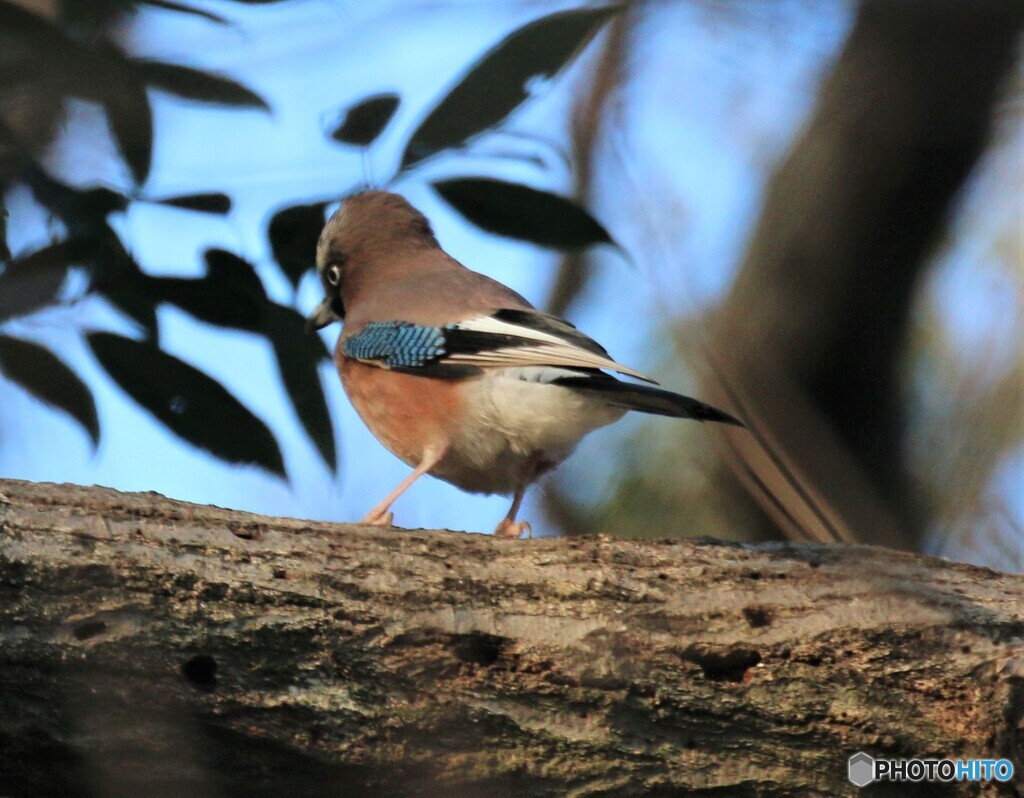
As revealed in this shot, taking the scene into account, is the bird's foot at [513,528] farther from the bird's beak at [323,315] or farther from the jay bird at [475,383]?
the bird's beak at [323,315]

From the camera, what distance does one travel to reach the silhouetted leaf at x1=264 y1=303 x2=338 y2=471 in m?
4.19

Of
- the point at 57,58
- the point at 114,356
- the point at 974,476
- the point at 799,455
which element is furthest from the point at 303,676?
the point at 974,476

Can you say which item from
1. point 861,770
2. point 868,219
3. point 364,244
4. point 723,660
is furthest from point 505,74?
point 364,244

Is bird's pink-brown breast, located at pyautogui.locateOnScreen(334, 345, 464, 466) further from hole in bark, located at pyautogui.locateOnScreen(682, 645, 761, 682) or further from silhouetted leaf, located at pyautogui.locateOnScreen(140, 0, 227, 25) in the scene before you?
silhouetted leaf, located at pyautogui.locateOnScreen(140, 0, 227, 25)

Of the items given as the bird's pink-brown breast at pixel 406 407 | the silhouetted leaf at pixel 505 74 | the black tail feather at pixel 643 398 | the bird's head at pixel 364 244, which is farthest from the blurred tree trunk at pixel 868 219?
the bird's head at pixel 364 244

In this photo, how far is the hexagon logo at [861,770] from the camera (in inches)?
147

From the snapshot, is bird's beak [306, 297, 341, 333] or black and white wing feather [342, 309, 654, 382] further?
bird's beak [306, 297, 341, 333]

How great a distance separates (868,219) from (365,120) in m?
3.10

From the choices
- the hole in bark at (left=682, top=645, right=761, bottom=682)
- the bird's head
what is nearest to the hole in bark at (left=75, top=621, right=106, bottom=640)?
the hole in bark at (left=682, top=645, right=761, bottom=682)

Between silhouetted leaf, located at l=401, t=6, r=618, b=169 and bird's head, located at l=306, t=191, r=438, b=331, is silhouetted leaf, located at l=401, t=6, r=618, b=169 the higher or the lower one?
the lower one

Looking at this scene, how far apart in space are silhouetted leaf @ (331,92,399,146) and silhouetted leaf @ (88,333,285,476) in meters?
0.96

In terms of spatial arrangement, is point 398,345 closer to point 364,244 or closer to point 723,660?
point 364,244

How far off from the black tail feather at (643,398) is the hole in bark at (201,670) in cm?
185

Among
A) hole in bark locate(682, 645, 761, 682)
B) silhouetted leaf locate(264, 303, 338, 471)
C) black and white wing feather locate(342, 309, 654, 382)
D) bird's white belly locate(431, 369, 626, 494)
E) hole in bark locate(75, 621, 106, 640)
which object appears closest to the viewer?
hole in bark locate(75, 621, 106, 640)
